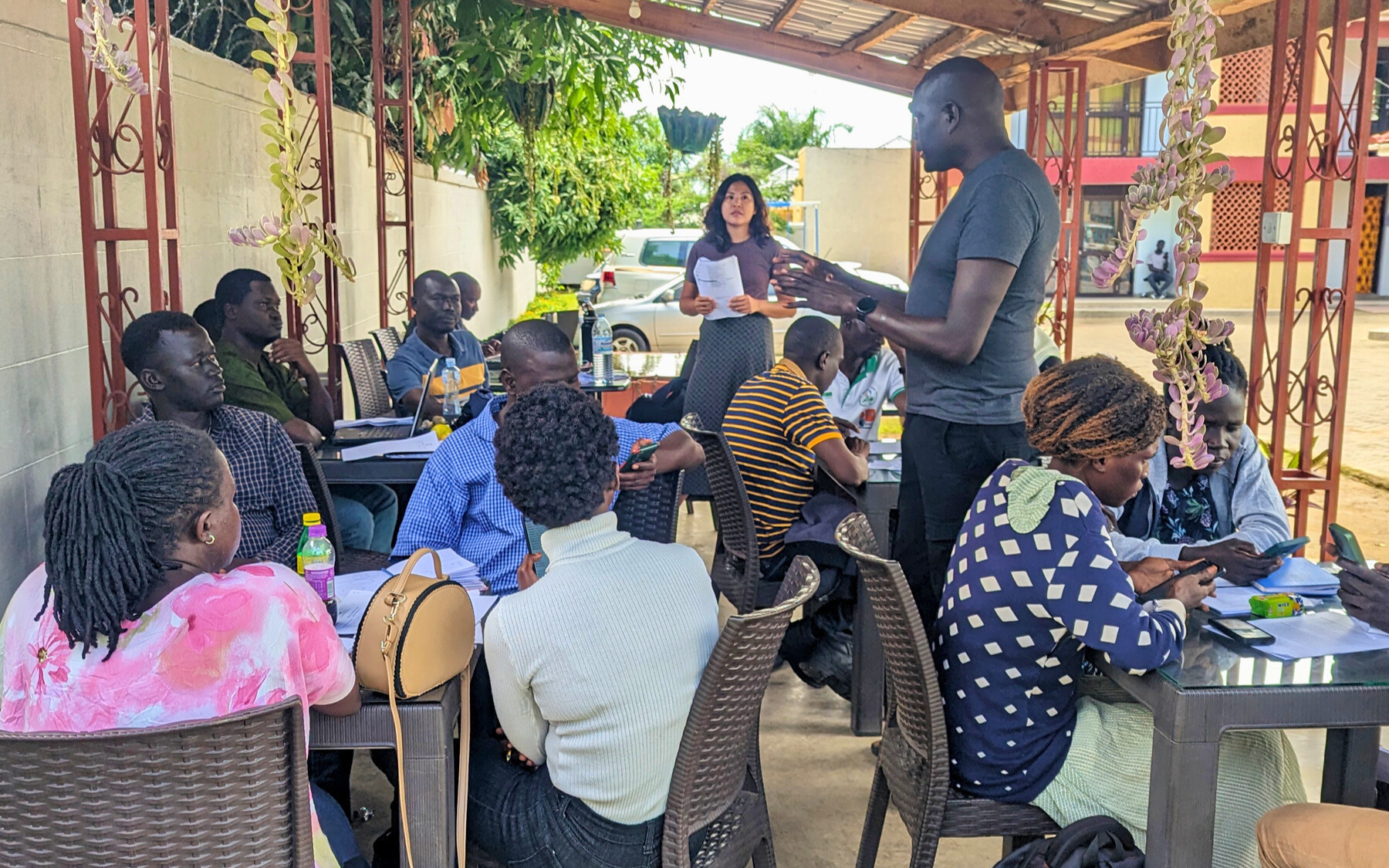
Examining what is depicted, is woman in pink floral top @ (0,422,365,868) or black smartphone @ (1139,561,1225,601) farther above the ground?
woman in pink floral top @ (0,422,365,868)

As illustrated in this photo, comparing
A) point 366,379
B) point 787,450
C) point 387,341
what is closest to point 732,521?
point 787,450

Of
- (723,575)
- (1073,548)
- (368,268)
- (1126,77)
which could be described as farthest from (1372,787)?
(368,268)

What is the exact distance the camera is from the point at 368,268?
381 inches

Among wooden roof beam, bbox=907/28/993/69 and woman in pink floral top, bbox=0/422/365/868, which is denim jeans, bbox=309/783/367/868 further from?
wooden roof beam, bbox=907/28/993/69

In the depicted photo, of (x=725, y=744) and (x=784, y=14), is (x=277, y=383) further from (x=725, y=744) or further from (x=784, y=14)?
(x=784, y=14)

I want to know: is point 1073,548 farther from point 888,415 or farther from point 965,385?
point 888,415

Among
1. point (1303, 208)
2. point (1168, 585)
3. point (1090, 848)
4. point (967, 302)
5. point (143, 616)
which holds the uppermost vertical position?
point (1303, 208)

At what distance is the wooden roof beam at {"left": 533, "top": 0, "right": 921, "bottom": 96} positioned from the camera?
7917 millimetres

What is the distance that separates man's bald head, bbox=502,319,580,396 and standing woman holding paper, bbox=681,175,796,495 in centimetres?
229

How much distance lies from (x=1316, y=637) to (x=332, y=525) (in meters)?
2.62

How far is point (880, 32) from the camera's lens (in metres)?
7.68

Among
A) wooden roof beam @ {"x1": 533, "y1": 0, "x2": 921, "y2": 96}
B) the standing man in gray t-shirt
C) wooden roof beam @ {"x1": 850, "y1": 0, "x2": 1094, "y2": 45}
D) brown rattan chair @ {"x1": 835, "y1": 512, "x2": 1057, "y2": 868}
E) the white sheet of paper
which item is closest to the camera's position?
brown rattan chair @ {"x1": 835, "y1": 512, "x2": 1057, "y2": 868}

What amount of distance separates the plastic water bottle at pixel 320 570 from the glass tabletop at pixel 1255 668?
5.44 feet

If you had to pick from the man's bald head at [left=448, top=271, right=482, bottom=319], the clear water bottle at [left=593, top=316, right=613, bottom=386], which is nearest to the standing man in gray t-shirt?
the clear water bottle at [left=593, top=316, right=613, bottom=386]
